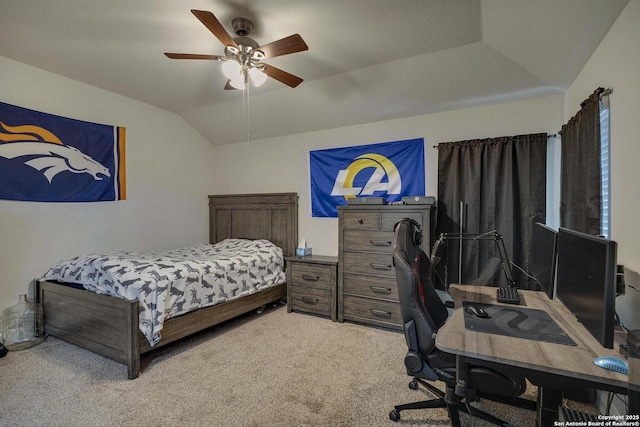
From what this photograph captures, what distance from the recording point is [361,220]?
10.5ft

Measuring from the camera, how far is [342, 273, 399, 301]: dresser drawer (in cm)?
305

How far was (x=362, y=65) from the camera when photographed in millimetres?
2820

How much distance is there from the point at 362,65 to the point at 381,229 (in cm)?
160

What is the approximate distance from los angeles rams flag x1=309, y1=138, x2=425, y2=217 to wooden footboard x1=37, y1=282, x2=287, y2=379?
1.72 metres

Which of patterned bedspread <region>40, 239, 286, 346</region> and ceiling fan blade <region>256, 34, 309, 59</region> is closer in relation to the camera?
→ ceiling fan blade <region>256, 34, 309, 59</region>

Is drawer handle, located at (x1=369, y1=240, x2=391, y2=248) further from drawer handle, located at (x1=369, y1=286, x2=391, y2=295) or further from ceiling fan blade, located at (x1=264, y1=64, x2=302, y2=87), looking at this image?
ceiling fan blade, located at (x1=264, y1=64, x2=302, y2=87)

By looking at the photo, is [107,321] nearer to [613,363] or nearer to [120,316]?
[120,316]

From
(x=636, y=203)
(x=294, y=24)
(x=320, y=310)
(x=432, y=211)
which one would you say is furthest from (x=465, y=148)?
(x=320, y=310)

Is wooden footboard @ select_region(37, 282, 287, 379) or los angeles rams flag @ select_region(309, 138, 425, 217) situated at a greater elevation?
los angeles rams flag @ select_region(309, 138, 425, 217)

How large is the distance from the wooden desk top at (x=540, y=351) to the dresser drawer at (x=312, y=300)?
2.07m

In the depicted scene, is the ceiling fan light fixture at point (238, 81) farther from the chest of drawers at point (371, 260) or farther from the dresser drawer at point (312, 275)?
the dresser drawer at point (312, 275)

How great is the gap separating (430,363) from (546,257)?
2.95ft

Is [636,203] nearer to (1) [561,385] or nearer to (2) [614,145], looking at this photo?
(2) [614,145]

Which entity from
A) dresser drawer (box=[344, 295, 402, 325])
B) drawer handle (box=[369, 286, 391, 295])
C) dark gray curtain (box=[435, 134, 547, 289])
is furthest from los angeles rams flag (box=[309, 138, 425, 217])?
dresser drawer (box=[344, 295, 402, 325])
